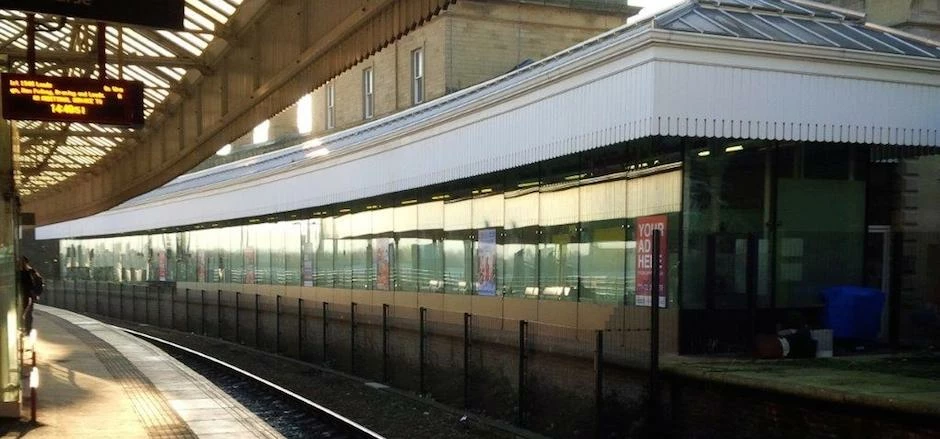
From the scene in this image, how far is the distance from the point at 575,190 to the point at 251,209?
1702 centimetres

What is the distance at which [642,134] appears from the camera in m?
12.3

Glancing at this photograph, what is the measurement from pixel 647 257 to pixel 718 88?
102 inches

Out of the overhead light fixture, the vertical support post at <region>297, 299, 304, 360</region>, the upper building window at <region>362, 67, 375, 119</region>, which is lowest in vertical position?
the vertical support post at <region>297, 299, 304, 360</region>

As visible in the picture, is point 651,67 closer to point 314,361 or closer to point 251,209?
point 314,361

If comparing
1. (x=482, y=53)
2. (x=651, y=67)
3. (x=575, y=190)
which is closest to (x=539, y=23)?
(x=482, y=53)

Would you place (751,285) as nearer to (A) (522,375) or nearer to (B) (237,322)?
(A) (522,375)

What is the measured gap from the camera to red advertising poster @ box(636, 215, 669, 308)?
13172 millimetres

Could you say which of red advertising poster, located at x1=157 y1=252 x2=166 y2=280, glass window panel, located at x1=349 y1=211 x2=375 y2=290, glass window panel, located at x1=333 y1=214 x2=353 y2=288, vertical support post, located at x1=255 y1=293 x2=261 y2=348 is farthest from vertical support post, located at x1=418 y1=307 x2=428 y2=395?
red advertising poster, located at x1=157 y1=252 x2=166 y2=280

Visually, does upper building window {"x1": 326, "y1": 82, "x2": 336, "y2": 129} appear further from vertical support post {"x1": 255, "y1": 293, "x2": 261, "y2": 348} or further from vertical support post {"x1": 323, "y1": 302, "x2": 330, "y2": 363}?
vertical support post {"x1": 323, "y1": 302, "x2": 330, "y2": 363}

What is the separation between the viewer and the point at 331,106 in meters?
44.0

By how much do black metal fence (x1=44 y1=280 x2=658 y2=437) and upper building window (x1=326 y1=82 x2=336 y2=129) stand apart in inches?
664

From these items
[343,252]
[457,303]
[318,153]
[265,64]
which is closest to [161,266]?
[343,252]

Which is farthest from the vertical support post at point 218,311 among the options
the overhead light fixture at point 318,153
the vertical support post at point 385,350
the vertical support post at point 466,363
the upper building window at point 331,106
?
the vertical support post at point 466,363

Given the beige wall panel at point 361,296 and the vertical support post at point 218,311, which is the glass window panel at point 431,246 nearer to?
the beige wall panel at point 361,296
